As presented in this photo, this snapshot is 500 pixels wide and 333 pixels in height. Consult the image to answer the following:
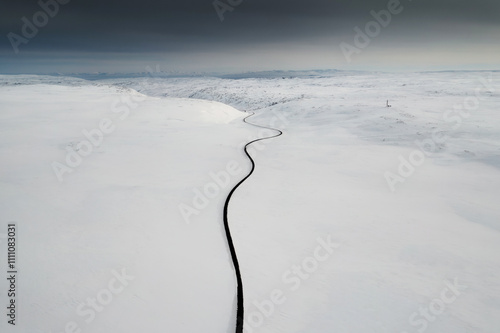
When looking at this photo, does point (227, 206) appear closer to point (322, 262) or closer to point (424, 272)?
point (322, 262)

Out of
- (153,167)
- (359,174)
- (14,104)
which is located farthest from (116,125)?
(359,174)

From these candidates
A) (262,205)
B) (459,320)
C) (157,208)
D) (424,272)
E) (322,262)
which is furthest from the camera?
(262,205)

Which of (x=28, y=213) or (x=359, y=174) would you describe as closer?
(x=28, y=213)

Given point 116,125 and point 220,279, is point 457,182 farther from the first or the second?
point 116,125

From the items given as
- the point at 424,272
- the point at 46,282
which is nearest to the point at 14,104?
the point at 46,282

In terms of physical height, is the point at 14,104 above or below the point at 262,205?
above

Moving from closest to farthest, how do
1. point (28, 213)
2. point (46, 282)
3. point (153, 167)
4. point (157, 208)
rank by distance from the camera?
point (46, 282)
point (28, 213)
point (157, 208)
point (153, 167)
